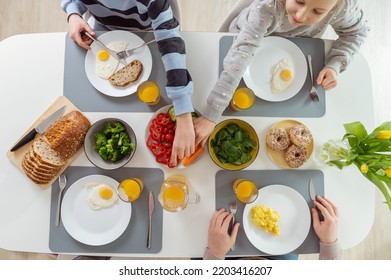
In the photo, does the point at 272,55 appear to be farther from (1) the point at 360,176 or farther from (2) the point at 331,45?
(1) the point at 360,176

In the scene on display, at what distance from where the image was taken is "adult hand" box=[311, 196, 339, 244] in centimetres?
95

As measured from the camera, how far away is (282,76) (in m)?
1.01

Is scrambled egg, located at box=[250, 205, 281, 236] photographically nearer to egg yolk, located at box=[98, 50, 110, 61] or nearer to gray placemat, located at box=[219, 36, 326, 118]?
gray placemat, located at box=[219, 36, 326, 118]

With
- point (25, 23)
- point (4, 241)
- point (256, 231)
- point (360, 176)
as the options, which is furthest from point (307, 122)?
point (25, 23)

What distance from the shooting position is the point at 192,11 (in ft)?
5.81

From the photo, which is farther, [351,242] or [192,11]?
[192,11]

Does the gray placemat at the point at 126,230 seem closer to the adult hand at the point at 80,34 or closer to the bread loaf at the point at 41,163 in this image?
the bread loaf at the point at 41,163

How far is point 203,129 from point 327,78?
427mm

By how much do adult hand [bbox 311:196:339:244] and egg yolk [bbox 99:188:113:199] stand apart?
24.2 inches

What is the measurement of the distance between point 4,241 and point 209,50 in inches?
33.5

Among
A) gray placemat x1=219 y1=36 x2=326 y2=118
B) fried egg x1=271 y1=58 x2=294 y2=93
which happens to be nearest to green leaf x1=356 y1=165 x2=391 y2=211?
gray placemat x1=219 y1=36 x2=326 y2=118

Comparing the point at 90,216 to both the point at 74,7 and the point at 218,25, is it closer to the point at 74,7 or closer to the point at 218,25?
the point at 74,7

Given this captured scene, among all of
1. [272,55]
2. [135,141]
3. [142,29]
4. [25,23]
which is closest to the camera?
[135,141]

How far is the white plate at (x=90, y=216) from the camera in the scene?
3.08ft
